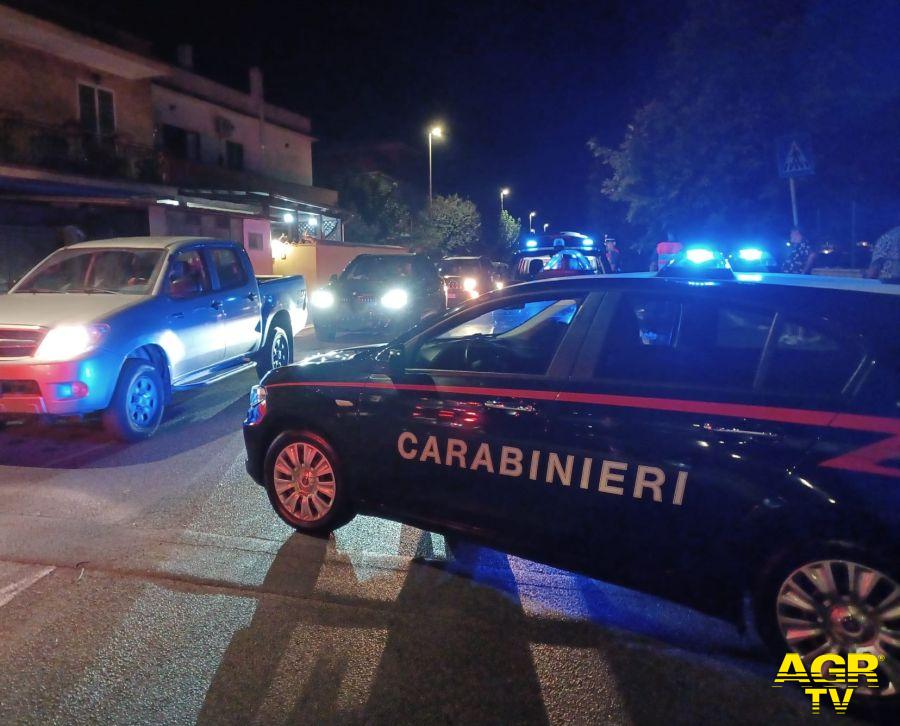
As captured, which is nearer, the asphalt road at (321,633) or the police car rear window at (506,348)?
the asphalt road at (321,633)

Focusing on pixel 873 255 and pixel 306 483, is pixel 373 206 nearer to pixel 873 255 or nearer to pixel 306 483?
pixel 873 255

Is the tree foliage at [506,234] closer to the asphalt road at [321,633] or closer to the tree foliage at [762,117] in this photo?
the tree foliage at [762,117]

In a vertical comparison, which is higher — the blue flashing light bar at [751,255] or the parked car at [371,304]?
the blue flashing light bar at [751,255]

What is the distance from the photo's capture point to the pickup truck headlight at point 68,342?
250 inches

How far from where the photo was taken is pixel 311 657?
3.46 metres

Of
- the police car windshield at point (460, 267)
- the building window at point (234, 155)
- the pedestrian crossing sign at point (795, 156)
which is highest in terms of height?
the building window at point (234, 155)

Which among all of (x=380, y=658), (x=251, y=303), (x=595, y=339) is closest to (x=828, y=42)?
(x=251, y=303)

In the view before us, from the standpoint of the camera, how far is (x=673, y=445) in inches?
132

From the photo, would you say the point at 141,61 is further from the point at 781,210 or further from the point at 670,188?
the point at 781,210

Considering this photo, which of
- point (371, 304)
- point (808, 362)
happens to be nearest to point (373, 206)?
point (371, 304)

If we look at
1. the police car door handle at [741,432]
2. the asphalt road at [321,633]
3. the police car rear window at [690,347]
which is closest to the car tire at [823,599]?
the asphalt road at [321,633]

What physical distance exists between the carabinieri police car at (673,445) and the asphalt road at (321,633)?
330 mm

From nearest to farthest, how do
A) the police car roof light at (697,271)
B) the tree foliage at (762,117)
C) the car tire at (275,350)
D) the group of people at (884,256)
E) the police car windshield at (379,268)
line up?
the police car roof light at (697,271), the group of people at (884,256), the car tire at (275,350), the police car windshield at (379,268), the tree foliage at (762,117)

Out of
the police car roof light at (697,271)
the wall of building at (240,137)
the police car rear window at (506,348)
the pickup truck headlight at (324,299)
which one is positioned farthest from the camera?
the wall of building at (240,137)
